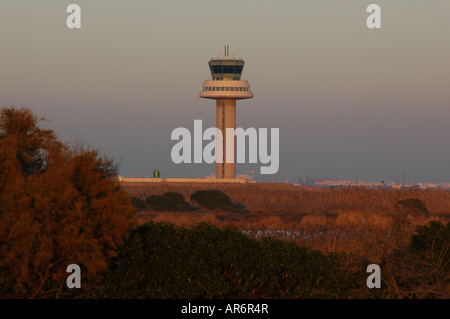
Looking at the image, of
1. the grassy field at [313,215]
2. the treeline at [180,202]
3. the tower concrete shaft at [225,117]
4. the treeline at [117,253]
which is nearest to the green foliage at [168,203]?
the treeline at [180,202]

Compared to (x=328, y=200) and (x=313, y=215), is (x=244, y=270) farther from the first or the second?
(x=328, y=200)

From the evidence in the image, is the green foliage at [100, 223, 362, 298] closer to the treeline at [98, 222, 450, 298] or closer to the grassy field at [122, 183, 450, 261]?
the treeline at [98, 222, 450, 298]

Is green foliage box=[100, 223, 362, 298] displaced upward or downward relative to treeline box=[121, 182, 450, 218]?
upward

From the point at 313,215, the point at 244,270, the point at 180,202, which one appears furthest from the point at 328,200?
the point at 244,270

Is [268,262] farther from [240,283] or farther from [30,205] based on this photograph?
[30,205]

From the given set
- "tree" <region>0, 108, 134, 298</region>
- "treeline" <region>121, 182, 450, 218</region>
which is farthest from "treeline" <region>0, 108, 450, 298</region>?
"treeline" <region>121, 182, 450, 218</region>
